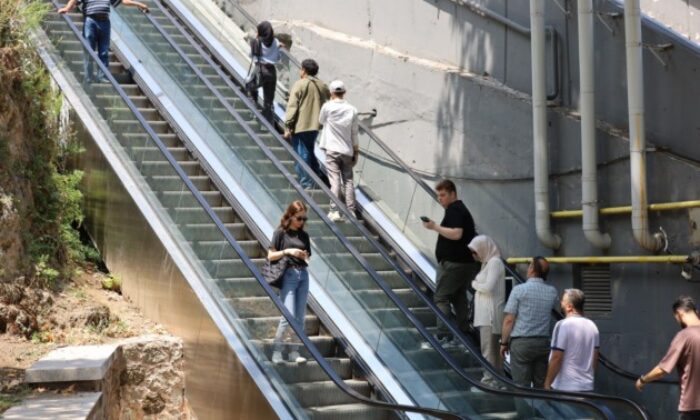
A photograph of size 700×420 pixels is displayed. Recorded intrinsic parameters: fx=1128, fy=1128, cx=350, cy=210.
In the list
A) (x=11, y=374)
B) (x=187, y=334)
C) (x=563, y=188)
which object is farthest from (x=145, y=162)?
(x=563, y=188)

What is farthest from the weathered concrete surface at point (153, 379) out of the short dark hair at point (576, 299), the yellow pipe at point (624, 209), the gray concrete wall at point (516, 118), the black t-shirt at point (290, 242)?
the yellow pipe at point (624, 209)

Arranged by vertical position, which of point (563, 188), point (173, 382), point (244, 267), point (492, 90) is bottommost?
point (173, 382)

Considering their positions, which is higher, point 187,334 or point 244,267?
point 244,267

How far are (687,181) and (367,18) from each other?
18.8ft

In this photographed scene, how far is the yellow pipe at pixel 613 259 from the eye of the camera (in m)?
10.3

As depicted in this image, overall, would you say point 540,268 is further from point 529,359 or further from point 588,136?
point 588,136

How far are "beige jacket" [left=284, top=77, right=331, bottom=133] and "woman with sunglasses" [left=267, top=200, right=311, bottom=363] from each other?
358cm

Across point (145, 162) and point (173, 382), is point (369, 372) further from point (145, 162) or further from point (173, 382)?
point (145, 162)

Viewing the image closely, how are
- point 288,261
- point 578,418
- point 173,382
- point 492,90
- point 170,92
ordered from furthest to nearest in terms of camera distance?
point 170,92 < point 492,90 < point 173,382 < point 288,261 < point 578,418

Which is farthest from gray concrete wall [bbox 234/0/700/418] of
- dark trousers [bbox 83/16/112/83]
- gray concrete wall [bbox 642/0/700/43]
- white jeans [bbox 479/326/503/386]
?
dark trousers [bbox 83/16/112/83]

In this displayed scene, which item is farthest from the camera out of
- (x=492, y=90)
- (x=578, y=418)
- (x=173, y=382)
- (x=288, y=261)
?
(x=492, y=90)

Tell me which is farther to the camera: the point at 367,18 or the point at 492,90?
the point at 367,18

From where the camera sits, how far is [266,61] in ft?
47.1

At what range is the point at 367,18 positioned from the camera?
14.8m
